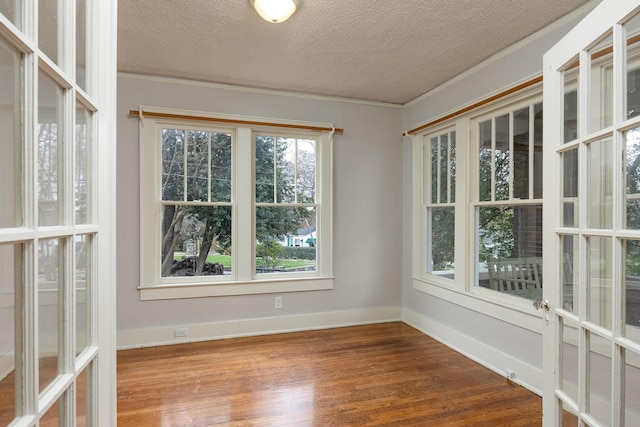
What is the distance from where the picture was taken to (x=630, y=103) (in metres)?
1.01

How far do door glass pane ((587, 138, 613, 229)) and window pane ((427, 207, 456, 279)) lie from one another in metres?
2.13

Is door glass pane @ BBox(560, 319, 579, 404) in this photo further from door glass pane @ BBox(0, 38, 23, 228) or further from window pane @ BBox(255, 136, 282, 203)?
window pane @ BBox(255, 136, 282, 203)

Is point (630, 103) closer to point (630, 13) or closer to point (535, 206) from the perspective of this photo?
point (630, 13)

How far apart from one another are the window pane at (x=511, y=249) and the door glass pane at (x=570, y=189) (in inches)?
50.8

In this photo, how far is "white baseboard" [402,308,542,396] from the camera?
245cm

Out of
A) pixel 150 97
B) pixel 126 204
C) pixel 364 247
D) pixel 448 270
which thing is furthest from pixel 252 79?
pixel 448 270

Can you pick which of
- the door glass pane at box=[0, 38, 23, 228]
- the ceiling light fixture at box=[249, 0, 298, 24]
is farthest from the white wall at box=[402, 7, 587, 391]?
the door glass pane at box=[0, 38, 23, 228]

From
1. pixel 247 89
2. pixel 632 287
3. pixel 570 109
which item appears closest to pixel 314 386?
pixel 632 287

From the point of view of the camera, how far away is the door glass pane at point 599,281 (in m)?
1.10

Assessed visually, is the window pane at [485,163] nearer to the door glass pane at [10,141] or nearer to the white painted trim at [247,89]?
the white painted trim at [247,89]

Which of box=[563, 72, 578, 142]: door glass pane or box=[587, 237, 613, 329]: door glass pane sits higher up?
box=[563, 72, 578, 142]: door glass pane

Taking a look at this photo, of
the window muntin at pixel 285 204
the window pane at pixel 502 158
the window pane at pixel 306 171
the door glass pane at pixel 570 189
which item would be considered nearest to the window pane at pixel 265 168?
the window muntin at pixel 285 204

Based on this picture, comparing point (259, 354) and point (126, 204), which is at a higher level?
point (126, 204)

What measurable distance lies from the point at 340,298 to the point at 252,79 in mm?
2483
